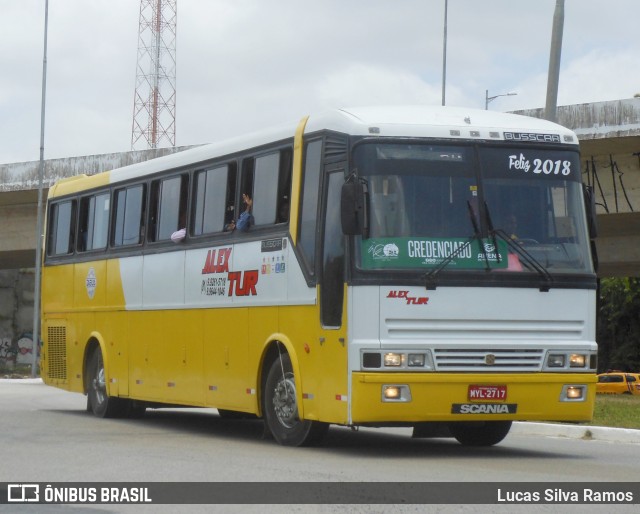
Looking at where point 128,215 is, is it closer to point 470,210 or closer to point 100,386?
point 100,386

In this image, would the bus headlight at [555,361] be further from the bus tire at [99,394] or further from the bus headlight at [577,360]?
the bus tire at [99,394]

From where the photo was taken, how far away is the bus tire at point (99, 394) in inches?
813

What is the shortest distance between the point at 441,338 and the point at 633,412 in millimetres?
9126

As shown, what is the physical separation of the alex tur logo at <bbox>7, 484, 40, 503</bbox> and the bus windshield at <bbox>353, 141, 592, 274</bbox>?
418 centimetres

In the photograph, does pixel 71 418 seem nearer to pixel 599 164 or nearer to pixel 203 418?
pixel 203 418

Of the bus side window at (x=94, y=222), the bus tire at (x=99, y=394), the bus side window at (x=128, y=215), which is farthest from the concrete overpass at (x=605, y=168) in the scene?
the bus tire at (x=99, y=394)

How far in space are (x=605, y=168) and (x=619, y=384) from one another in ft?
76.5

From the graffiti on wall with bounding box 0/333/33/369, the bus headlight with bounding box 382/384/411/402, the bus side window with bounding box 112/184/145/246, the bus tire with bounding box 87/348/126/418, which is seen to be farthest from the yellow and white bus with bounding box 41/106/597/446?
the graffiti on wall with bounding box 0/333/33/369

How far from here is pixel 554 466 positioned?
1295 centimetres

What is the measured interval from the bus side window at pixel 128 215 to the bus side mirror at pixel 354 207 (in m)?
6.49

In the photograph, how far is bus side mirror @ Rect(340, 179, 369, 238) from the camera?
525 inches

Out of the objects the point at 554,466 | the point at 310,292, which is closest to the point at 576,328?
the point at 554,466

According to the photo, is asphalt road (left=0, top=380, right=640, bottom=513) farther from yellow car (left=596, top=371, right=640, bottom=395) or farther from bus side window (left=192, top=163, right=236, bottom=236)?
yellow car (left=596, top=371, right=640, bottom=395)

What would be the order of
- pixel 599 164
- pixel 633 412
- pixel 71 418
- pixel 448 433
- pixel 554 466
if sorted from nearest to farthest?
pixel 554 466
pixel 448 433
pixel 71 418
pixel 633 412
pixel 599 164
